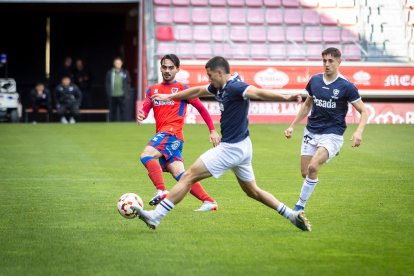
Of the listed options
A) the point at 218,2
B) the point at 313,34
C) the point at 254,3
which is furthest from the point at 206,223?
the point at 254,3

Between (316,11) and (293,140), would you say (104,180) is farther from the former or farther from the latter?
(316,11)

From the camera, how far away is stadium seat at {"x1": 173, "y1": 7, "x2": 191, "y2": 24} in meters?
31.1

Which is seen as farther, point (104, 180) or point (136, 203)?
point (104, 180)

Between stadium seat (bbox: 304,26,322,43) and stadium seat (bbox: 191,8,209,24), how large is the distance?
3.30 meters

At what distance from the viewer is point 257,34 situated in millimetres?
31391

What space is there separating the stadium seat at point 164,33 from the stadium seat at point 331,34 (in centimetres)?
503

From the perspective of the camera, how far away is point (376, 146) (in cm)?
2145

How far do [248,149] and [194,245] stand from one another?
1232 mm

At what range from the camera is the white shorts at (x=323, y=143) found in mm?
11195

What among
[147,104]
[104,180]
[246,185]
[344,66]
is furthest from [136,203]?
[344,66]

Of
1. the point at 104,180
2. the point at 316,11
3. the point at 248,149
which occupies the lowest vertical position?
the point at 104,180

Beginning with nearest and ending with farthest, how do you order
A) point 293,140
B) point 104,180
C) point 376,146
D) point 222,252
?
point 222,252 → point 104,180 → point 376,146 → point 293,140

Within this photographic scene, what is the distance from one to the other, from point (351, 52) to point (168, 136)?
20.2 metres

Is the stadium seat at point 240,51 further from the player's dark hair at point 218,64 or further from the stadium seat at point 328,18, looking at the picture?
the player's dark hair at point 218,64
